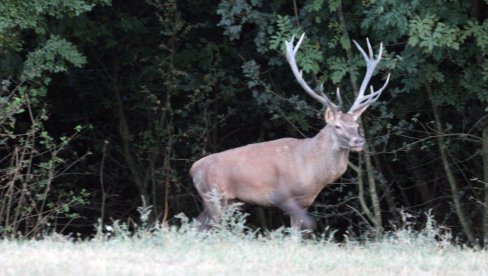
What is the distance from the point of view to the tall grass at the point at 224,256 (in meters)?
6.75

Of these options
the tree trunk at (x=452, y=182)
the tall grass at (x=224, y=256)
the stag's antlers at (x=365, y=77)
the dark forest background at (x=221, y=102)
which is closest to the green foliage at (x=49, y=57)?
the dark forest background at (x=221, y=102)

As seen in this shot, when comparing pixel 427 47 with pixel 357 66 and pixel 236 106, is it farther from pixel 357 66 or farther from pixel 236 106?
pixel 236 106

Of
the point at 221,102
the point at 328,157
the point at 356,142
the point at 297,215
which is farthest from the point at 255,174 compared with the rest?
the point at 221,102

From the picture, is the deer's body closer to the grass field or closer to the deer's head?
the deer's head

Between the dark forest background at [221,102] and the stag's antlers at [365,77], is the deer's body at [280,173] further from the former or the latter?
the dark forest background at [221,102]

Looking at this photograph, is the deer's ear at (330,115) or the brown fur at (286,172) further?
the deer's ear at (330,115)

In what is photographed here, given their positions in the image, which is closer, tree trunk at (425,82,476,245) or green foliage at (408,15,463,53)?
green foliage at (408,15,463,53)

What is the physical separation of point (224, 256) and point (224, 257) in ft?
0.09

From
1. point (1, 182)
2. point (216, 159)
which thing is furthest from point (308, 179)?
point (1, 182)

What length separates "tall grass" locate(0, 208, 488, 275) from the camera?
22.2ft

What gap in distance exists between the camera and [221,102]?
592 inches

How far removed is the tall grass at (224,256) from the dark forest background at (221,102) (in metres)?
2.42

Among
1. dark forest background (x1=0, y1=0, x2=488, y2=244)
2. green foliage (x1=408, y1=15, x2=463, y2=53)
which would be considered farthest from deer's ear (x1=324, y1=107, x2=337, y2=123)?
green foliage (x1=408, y1=15, x2=463, y2=53)

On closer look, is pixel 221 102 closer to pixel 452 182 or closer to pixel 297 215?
pixel 452 182
